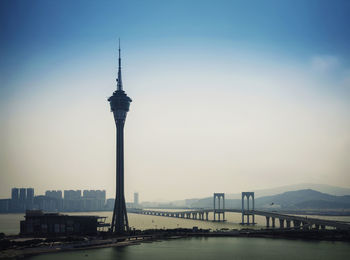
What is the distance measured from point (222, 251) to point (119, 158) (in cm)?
4028

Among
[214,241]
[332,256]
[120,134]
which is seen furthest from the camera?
[120,134]

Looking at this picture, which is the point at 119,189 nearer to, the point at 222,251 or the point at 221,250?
the point at 221,250

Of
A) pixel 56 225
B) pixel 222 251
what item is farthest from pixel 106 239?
pixel 222 251

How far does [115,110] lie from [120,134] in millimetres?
6109

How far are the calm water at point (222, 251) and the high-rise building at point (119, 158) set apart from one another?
20.4 metres

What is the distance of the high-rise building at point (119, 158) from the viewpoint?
96188 mm

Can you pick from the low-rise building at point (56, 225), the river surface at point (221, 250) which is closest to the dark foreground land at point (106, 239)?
the river surface at point (221, 250)

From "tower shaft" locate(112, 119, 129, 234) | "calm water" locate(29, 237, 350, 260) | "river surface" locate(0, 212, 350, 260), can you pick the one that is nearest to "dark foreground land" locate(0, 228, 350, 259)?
"river surface" locate(0, 212, 350, 260)

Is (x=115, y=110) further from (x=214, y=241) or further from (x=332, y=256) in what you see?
(x=332, y=256)

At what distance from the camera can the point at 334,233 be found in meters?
87.3

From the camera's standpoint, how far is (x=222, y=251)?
6606 centimetres

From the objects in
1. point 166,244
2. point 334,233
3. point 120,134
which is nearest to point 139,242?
point 166,244

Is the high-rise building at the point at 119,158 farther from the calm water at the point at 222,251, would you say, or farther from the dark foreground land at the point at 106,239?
the calm water at the point at 222,251

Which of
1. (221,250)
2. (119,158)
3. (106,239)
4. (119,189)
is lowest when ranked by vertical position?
(221,250)
